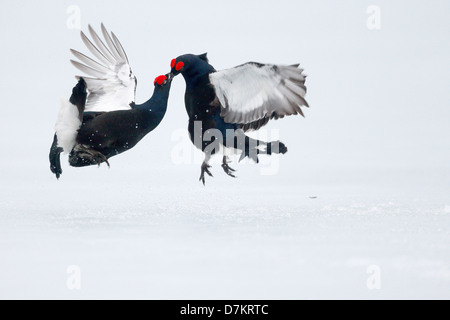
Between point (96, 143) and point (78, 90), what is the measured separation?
403 millimetres

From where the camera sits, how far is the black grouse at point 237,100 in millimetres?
4281

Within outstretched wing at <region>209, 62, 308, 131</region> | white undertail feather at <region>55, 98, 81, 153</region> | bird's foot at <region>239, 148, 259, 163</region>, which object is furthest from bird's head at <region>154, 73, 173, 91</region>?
bird's foot at <region>239, 148, 259, 163</region>

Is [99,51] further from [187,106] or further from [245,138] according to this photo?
[245,138]

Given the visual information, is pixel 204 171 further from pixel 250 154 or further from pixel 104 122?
pixel 104 122

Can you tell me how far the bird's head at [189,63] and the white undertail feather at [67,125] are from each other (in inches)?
28.5

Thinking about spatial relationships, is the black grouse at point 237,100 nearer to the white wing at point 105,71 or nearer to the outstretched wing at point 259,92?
the outstretched wing at point 259,92

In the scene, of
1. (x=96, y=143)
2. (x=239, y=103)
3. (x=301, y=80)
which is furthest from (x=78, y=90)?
(x=301, y=80)

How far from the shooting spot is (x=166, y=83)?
4738mm

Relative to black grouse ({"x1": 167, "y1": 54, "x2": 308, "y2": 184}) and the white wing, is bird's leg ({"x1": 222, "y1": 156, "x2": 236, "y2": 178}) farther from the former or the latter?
the white wing

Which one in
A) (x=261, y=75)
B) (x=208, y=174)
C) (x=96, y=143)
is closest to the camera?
(x=261, y=75)

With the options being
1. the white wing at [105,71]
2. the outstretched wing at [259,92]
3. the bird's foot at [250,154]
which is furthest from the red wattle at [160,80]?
the bird's foot at [250,154]

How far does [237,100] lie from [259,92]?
0.16 meters

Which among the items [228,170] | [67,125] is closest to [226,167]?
[228,170]

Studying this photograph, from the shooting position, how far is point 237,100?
4.44m
